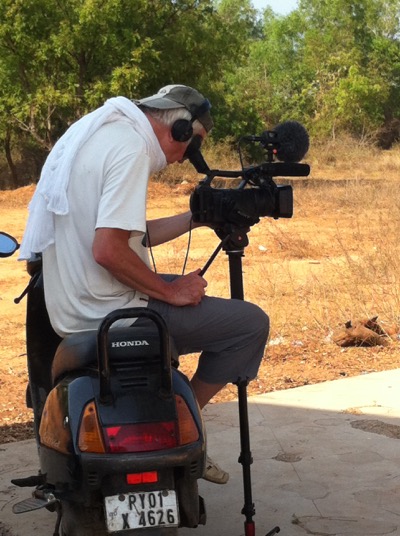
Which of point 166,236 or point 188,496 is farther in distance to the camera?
point 166,236

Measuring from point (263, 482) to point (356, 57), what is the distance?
145ft

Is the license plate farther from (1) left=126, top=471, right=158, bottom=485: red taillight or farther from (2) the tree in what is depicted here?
(2) the tree

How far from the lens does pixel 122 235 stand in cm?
310

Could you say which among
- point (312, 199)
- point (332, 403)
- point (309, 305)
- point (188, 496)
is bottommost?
point (312, 199)

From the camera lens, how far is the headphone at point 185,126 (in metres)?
3.31

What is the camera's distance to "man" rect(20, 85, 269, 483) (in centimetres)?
311

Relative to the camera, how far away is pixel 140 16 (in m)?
25.7

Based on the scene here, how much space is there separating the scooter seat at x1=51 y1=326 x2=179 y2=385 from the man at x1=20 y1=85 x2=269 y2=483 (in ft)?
0.72

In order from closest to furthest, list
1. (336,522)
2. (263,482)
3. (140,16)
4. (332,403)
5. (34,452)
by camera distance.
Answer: (336,522) < (263,482) < (34,452) < (332,403) < (140,16)

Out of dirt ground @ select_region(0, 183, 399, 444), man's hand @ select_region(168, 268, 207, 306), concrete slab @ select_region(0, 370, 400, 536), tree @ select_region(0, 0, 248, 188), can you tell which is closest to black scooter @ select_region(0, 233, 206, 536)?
man's hand @ select_region(168, 268, 207, 306)

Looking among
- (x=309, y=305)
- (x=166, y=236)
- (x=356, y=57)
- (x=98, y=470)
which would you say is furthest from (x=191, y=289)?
(x=356, y=57)

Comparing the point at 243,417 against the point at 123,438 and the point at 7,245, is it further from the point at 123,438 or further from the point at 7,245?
the point at 7,245

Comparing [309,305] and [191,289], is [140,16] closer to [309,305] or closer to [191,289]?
[309,305]

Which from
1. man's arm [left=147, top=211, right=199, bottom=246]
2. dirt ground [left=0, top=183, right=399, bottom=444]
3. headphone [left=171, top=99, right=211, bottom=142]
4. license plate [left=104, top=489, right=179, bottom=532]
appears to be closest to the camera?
license plate [left=104, top=489, right=179, bottom=532]
